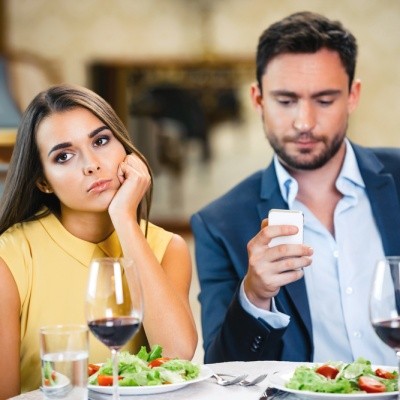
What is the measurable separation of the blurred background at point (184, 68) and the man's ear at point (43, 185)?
4.39 m

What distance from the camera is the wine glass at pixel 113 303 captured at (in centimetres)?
161

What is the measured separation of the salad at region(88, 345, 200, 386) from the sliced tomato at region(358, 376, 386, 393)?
1.11 ft

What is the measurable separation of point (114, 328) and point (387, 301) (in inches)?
19.4

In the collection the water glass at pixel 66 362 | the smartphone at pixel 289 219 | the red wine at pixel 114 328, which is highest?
the smartphone at pixel 289 219

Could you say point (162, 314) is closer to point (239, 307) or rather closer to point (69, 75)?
point (239, 307)

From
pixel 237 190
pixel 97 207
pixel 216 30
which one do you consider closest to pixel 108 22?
pixel 216 30

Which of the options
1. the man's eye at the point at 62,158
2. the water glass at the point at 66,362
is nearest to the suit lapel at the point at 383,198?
the man's eye at the point at 62,158

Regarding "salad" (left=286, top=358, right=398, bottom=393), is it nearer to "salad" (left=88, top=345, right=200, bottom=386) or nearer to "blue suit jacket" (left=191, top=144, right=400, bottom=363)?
"salad" (left=88, top=345, right=200, bottom=386)

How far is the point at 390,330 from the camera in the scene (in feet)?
5.14

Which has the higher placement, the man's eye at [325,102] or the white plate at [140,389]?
the man's eye at [325,102]

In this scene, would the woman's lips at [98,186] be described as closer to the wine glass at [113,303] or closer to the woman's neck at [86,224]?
the woman's neck at [86,224]

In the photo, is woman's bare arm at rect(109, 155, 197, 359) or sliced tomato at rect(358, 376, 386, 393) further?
woman's bare arm at rect(109, 155, 197, 359)

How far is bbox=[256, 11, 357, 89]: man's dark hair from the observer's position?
2.88m

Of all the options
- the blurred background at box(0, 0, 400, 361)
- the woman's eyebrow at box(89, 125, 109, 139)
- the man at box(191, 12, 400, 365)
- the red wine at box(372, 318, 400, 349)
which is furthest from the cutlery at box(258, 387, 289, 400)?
the blurred background at box(0, 0, 400, 361)
